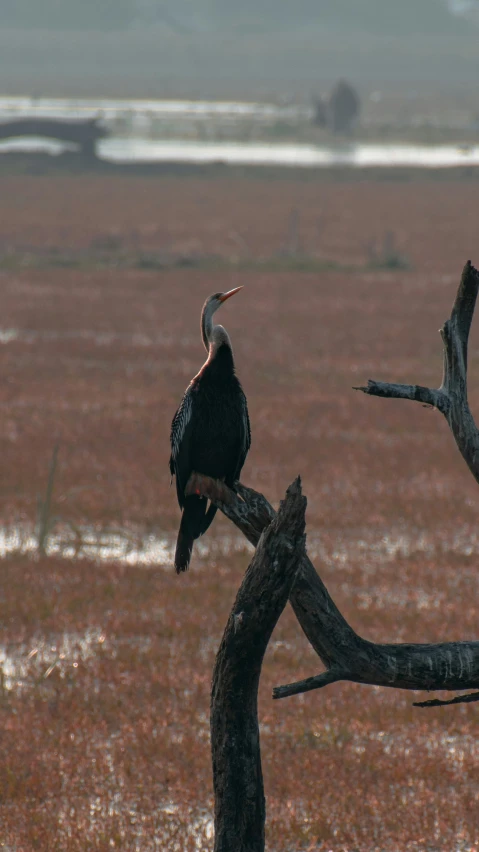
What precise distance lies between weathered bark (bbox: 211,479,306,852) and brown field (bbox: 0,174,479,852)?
217 cm

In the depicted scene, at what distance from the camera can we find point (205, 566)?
40.3 ft

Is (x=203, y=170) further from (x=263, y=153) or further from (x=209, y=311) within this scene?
(x=209, y=311)

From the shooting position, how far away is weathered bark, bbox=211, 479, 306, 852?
470cm

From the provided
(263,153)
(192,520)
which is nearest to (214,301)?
(192,520)

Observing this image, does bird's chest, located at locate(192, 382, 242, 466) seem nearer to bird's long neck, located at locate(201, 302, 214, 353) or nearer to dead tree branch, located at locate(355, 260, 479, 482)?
bird's long neck, located at locate(201, 302, 214, 353)

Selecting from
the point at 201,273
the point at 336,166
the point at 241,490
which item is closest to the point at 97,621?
the point at 241,490

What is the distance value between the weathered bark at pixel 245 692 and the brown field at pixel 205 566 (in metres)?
2.17

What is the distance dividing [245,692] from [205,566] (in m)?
7.28

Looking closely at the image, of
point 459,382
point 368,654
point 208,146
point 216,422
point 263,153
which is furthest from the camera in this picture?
point 208,146

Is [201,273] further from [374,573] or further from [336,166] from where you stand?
[336,166]

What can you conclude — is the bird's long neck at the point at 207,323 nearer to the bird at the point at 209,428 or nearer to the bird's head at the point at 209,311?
the bird's head at the point at 209,311

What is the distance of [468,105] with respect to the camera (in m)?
172

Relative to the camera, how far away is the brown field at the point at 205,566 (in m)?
7.85

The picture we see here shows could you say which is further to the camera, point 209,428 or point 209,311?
point 209,428
